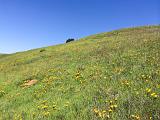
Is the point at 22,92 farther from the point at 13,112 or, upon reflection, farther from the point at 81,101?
the point at 81,101

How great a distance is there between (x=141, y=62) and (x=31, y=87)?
7759mm

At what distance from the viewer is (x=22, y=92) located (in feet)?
69.3

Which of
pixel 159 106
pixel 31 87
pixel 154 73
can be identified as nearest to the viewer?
pixel 159 106

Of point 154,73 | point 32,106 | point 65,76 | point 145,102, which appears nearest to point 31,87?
point 65,76

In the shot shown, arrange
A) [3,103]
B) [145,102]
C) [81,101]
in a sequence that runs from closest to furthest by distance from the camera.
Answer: [145,102], [81,101], [3,103]

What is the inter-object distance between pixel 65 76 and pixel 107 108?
1046cm

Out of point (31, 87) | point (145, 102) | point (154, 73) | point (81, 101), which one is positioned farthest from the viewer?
point (31, 87)

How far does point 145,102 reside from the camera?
1145cm

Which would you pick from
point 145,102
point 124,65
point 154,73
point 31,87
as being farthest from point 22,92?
point 145,102

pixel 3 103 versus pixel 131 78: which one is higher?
pixel 131 78

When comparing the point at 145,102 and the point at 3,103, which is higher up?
the point at 145,102

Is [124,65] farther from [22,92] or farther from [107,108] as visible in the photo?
[107,108]

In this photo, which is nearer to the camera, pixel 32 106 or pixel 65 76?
pixel 32 106

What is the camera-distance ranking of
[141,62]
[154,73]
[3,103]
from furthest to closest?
[141,62], [3,103], [154,73]
